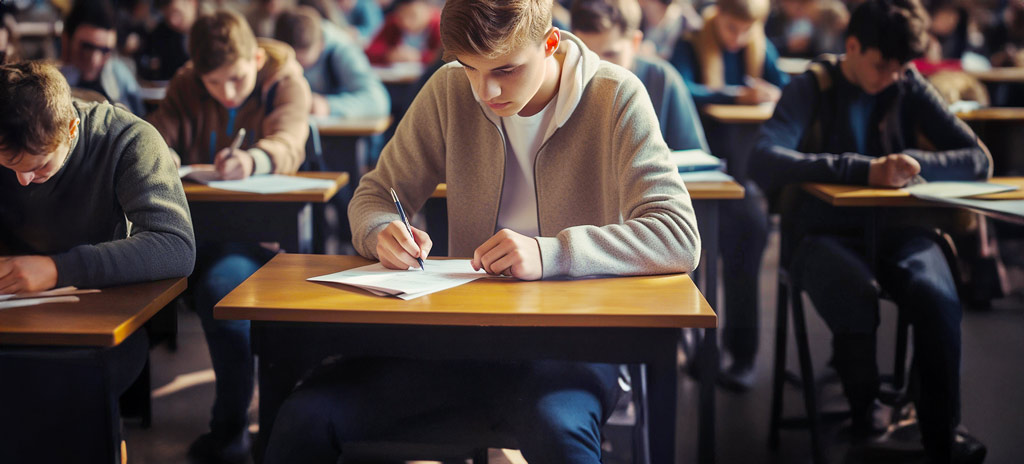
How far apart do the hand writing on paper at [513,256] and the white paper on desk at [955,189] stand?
3.58 feet

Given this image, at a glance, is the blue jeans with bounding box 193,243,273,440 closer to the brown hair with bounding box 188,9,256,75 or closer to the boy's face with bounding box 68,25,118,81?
the brown hair with bounding box 188,9,256,75

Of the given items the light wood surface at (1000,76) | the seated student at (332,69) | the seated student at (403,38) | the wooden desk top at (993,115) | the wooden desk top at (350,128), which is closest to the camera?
the wooden desk top at (350,128)

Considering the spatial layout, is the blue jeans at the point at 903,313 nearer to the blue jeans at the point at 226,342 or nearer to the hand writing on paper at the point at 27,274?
the blue jeans at the point at 226,342

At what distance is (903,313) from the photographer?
6.89 feet

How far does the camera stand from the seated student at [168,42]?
16.1 feet

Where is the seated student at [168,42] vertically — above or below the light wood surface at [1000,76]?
above

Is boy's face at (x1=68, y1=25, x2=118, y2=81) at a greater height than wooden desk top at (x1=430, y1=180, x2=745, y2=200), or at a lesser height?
greater

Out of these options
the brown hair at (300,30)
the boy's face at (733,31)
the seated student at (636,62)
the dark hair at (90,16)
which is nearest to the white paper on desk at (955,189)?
the seated student at (636,62)

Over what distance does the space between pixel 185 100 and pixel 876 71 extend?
1.93m

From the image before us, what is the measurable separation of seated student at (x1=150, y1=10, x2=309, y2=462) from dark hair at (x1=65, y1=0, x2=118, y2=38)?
101 centimetres

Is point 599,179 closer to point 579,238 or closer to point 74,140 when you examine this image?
point 579,238

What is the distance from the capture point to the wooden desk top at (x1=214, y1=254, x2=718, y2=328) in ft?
4.08

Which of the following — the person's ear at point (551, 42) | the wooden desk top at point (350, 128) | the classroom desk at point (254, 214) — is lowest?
the classroom desk at point (254, 214)

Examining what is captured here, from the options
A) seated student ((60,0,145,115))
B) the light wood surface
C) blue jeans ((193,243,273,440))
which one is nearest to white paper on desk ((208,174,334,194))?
blue jeans ((193,243,273,440))
